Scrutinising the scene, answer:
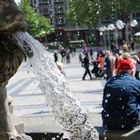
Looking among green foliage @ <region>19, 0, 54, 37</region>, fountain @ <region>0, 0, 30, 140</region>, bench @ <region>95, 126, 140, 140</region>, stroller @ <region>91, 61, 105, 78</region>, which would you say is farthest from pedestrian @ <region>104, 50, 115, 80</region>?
green foliage @ <region>19, 0, 54, 37</region>

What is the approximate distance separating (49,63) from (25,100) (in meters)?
11.9

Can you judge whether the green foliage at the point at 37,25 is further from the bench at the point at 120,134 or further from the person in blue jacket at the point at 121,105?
the bench at the point at 120,134

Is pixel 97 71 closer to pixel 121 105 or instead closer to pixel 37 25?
pixel 121 105

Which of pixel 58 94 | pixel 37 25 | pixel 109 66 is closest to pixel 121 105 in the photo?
pixel 58 94

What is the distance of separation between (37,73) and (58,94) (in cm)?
42

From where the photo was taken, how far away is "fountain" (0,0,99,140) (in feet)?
11.7

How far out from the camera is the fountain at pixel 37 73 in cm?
358

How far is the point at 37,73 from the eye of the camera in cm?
419

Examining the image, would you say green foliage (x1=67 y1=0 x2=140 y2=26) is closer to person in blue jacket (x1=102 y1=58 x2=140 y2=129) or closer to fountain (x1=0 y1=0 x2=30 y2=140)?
person in blue jacket (x1=102 y1=58 x2=140 y2=129)

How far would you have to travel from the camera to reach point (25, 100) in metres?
16.1

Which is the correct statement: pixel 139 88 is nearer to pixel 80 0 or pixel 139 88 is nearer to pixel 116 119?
pixel 116 119

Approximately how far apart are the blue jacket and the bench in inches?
3.8

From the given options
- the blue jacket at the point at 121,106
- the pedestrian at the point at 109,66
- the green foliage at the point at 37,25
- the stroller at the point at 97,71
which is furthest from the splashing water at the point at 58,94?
the green foliage at the point at 37,25

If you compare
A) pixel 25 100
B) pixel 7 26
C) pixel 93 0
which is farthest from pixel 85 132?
pixel 93 0
